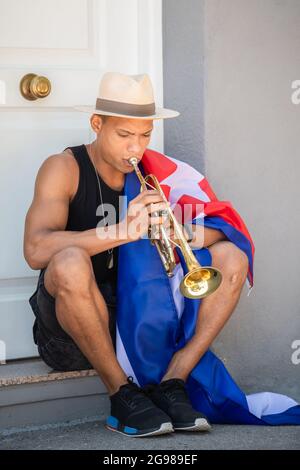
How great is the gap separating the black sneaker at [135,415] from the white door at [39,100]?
2.61 ft

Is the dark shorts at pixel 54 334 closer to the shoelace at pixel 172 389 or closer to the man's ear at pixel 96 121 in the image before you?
the shoelace at pixel 172 389

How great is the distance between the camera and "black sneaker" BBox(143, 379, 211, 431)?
3.29 meters

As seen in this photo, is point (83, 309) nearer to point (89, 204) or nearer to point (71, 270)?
point (71, 270)

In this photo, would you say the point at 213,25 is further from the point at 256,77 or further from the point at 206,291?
the point at 206,291

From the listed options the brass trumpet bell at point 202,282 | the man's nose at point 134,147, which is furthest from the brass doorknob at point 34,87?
the brass trumpet bell at point 202,282

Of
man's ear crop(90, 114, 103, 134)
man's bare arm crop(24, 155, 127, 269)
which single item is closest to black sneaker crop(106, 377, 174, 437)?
man's bare arm crop(24, 155, 127, 269)

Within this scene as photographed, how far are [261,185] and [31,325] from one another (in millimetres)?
1261

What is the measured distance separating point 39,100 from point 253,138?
3.31ft

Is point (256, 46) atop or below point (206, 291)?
atop

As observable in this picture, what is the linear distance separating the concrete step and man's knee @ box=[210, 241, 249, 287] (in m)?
0.72
